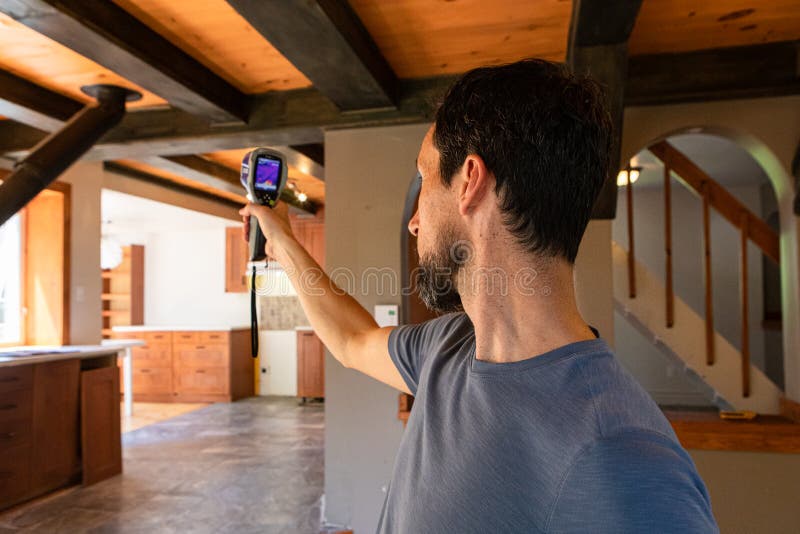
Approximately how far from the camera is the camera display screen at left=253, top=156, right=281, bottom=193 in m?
1.24

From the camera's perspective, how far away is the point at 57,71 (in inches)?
122

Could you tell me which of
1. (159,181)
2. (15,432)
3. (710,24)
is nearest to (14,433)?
(15,432)

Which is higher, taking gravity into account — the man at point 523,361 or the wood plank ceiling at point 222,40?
the wood plank ceiling at point 222,40

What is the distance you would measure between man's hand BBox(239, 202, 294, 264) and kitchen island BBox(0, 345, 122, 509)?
3.10 metres

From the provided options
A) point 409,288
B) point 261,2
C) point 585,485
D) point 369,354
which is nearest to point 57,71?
point 261,2

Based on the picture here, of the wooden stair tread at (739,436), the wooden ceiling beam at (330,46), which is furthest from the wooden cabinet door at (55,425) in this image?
the wooden stair tread at (739,436)

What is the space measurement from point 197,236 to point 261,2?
7224mm

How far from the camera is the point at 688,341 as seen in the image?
440 centimetres

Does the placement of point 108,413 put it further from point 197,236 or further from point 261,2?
point 197,236

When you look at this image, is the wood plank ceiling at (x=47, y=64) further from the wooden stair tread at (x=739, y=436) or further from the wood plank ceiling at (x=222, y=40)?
the wooden stair tread at (x=739, y=436)

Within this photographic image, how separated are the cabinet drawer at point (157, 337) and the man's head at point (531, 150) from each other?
769 centimetres

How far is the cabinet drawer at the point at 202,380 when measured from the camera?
7512 millimetres

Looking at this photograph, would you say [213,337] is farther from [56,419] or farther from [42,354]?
[42,354]

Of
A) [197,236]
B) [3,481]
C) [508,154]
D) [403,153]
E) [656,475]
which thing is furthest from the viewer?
[197,236]
